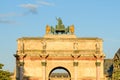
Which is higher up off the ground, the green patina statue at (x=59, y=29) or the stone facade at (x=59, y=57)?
the green patina statue at (x=59, y=29)

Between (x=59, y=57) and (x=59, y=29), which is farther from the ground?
(x=59, y=29)

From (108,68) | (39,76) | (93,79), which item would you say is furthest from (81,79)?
(108,68)

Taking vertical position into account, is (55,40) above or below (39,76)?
above

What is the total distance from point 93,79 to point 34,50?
45.7ft

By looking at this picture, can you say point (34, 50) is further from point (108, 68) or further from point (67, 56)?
point (108, 68)

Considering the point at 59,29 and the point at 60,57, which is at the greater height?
the point at 59,29

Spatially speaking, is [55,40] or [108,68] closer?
[55,40]

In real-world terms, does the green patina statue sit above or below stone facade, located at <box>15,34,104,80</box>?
above

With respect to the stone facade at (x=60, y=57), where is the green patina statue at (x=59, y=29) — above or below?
above

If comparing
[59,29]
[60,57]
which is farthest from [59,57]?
[59,29]

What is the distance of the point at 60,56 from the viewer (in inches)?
4016

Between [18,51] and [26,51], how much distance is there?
1.69m

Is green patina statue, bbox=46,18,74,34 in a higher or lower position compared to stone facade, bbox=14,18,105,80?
higher

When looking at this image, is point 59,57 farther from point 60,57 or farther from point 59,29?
point 59,29
